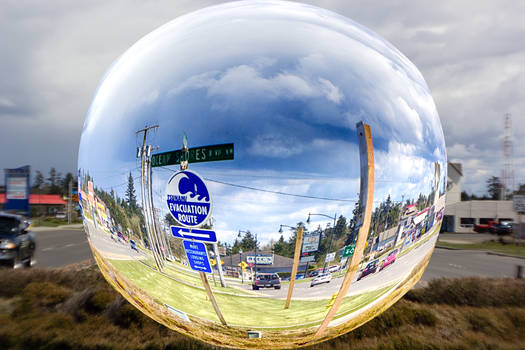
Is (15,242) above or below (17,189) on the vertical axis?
below

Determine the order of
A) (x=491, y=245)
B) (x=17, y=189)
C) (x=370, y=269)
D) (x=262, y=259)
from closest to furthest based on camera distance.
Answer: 1. (x=262, y=259)
2. (x=370, y=269)
3. (x=17, y=189)
4. (x=491, y=245)

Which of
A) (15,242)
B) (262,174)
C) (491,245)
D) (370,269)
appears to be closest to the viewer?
(262,174)

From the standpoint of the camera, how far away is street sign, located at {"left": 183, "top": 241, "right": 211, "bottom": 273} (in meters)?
1.94

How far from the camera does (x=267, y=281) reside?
6.47 ft

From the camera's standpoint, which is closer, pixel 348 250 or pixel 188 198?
pixel 188 198

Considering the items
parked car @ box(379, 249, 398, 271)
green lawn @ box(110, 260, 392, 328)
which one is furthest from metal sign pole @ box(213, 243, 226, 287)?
parked car @ box(379, 249, 398, 271)

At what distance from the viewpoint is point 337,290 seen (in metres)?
2.10

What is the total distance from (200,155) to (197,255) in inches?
22.5

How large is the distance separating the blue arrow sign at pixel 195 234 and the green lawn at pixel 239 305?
1.16ft

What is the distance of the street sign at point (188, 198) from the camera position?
1869mm

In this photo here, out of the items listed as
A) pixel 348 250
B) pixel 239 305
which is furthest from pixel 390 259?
pixel 239 305

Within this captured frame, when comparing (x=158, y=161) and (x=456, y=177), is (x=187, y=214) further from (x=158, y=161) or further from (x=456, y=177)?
(x=456, y=177)

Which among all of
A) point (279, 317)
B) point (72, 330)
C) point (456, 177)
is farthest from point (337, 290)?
point (456, 177)

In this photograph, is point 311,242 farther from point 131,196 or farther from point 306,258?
point 131,196
